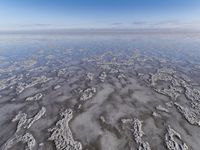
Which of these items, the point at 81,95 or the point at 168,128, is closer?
the point at 168,128

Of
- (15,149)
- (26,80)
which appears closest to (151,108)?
(15,149)

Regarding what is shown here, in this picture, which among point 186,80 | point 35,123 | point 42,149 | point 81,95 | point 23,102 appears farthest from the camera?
point 186,80

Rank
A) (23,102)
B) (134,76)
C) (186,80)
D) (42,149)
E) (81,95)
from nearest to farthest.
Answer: (42,149) → (23,102) → (81,95) → (186,80) → (134,76)

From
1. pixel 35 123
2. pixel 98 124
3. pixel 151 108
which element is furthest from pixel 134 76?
pixel 35 123

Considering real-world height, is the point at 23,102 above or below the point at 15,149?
below

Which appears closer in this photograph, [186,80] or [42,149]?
[42,149]

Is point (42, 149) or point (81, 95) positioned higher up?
point (42, 149)

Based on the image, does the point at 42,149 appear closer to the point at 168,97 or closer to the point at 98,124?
the point at 98,124

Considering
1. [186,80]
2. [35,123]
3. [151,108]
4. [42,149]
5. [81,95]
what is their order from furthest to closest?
[186,80], [81,95], [151,108], [35,123], [42,149]

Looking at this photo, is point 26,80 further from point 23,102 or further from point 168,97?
point 168,97
